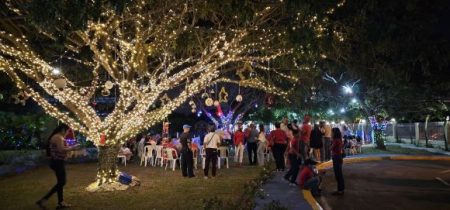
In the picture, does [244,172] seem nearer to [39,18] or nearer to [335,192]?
[335,192]

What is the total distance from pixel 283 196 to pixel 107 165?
16.5ft

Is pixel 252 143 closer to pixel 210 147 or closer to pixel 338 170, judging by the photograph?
pixel 210 147

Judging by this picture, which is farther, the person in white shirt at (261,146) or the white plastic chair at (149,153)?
the white plastic chair at (149,153)

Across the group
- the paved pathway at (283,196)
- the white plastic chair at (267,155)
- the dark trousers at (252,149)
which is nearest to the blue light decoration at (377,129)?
the white plastic chair at (267,155)

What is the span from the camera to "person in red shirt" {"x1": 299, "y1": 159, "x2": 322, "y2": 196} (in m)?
11.4

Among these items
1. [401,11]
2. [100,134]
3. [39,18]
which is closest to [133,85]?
[100,134]

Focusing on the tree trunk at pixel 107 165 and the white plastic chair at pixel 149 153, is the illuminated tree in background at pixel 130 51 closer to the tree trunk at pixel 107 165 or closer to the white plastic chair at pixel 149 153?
the tree trunk at pixel 107 165

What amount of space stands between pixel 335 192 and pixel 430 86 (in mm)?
18607

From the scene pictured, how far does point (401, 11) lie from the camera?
13.9 m

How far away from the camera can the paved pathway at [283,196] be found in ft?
31.0

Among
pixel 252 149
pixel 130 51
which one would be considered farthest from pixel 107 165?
pixel 252 149

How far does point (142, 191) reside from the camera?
12.3m

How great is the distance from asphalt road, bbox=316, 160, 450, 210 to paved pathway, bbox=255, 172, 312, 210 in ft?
1.90

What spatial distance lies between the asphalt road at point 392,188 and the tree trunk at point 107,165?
553cm
